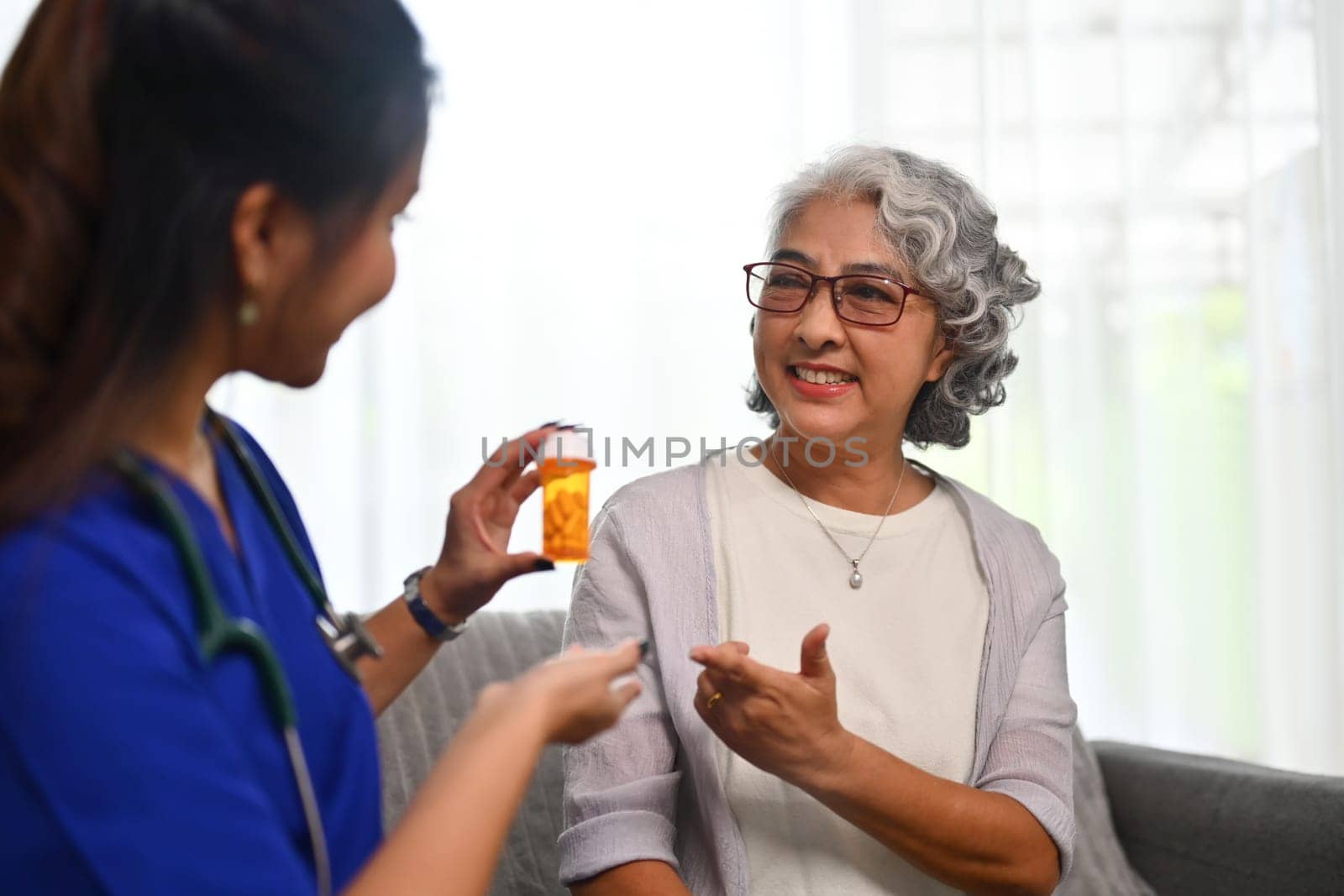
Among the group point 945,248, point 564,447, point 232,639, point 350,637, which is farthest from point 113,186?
point 945,248

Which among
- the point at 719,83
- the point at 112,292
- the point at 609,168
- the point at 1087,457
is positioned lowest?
the point at 1087,457

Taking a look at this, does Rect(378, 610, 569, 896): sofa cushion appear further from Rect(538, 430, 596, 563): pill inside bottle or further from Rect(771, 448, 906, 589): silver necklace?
Rect(538, 430, 596, 563): pill inside bottle

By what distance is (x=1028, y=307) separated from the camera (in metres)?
3.02

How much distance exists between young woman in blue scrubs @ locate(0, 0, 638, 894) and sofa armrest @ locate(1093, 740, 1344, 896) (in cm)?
143

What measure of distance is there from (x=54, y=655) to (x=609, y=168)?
2.45 meters

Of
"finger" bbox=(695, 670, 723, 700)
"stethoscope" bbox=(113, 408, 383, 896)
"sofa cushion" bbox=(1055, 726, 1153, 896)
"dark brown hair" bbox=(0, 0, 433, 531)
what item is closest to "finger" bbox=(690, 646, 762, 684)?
"finger" bbox=(695, 670, 723, 700)

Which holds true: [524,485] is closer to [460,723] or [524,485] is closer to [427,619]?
[427,619]

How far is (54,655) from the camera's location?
71 centimetres

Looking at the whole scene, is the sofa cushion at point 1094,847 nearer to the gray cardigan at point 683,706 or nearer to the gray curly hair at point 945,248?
the gray cardigan at point 683,706

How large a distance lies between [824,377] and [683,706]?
519 mm

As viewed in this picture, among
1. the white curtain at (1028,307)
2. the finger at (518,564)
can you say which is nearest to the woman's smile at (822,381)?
the finger at (518,564)

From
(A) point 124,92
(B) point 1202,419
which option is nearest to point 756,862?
(A) point 124,92

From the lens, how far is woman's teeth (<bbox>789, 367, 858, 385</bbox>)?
5.74ft

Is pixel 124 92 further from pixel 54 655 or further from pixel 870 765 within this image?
pixel 870 765
